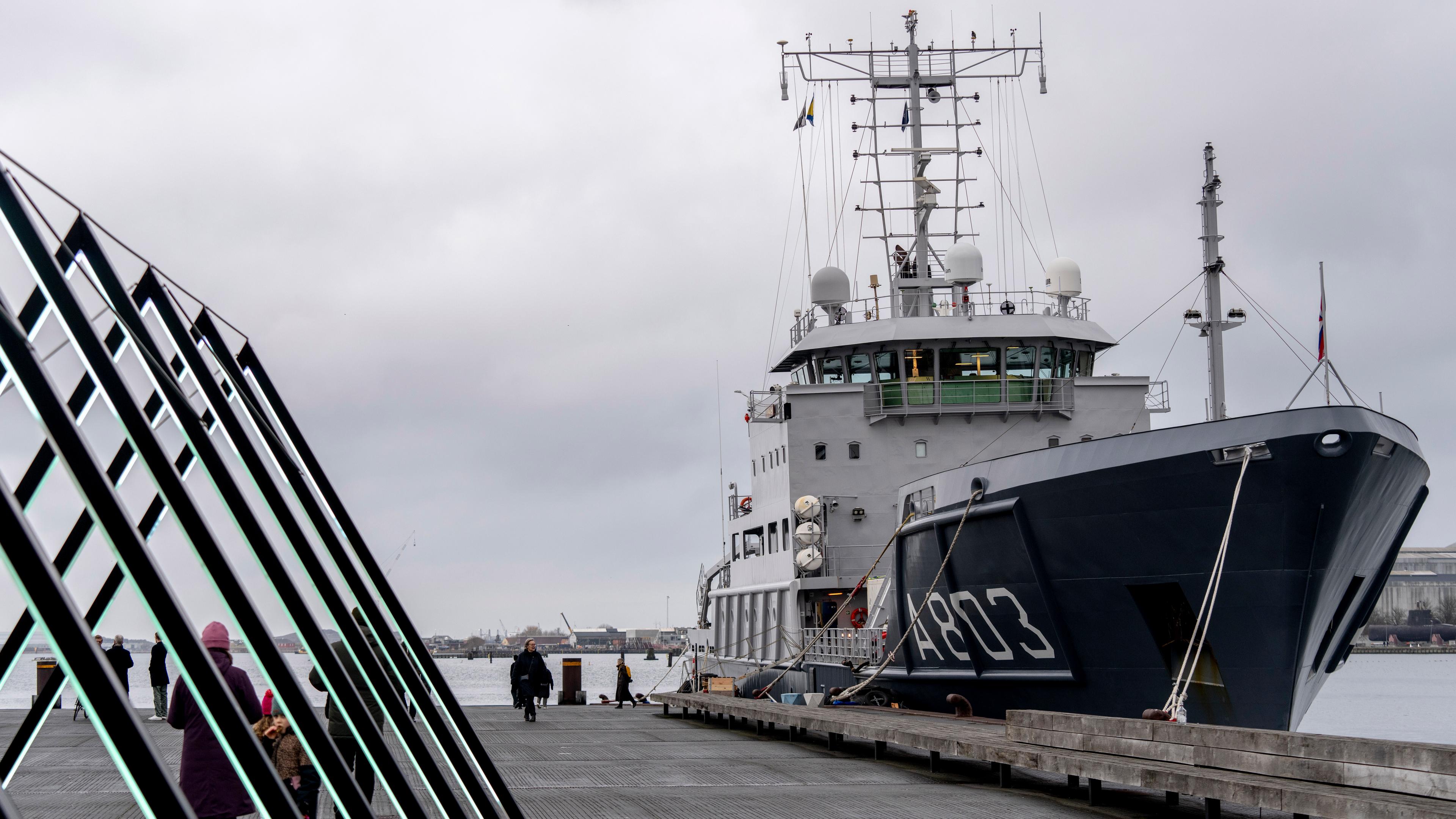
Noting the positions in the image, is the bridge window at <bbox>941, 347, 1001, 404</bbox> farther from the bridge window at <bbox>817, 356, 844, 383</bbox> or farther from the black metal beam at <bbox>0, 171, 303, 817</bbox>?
the black metal beam at <bbox>0, 171, 303, 817</bbox>

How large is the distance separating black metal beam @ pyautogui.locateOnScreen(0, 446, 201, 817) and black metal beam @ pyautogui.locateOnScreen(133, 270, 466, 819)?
6.00ft

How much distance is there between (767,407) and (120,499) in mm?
25472

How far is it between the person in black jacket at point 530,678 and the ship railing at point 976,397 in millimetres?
7913

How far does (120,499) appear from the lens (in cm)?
374

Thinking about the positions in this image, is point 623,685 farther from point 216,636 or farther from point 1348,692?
point 1348,692

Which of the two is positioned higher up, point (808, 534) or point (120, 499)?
point (808, 534)

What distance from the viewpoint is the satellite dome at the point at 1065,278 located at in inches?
1134

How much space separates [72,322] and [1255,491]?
505 inches

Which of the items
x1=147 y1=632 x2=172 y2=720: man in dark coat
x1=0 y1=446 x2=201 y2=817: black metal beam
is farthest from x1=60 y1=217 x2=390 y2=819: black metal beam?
x1=147 y1=632 x2=172 y2=720: man in dark coat

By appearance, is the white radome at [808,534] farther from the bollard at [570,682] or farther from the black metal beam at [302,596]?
the black metal beam at [302,596]

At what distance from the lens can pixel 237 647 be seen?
68.1 meters

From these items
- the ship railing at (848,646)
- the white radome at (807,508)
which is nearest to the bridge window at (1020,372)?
the white radome at (807,508)

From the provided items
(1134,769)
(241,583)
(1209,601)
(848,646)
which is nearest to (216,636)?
(241,583)

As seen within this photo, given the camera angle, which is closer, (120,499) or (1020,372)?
(120,499)
